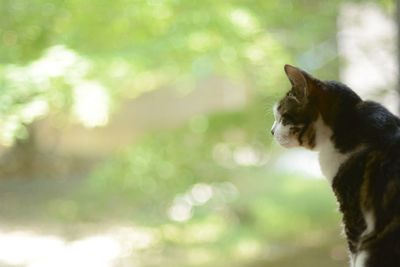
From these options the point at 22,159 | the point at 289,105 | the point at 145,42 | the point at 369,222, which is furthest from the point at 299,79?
the point at 22,159

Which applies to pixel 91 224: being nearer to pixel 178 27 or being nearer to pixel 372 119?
pixel 178 27

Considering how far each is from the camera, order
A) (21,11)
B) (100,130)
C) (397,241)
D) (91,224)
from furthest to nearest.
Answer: (100,130) → (91,224) → (21,11) → (397,241)

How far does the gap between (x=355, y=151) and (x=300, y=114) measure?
0.10m

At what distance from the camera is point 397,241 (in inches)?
33.1

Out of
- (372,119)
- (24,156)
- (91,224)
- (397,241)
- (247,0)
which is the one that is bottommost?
(397,241)

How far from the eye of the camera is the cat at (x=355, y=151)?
33.5 inches

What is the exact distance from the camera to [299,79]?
0.87m

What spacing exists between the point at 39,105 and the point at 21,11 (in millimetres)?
232

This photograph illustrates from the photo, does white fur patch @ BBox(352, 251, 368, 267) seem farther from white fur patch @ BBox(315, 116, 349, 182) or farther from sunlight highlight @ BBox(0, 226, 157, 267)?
sunlight highlight @ BBox(0, 226, 157, 267)

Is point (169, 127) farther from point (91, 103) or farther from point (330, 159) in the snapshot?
point (330, 159)

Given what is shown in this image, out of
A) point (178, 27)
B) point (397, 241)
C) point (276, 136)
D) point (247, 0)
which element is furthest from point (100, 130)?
point (397, 241)

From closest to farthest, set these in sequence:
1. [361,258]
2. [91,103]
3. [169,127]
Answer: [361,258] → [91,103] → [169,127]

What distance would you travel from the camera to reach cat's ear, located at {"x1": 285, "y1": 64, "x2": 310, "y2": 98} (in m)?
0.86

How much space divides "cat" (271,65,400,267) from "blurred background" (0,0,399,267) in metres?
0.74
